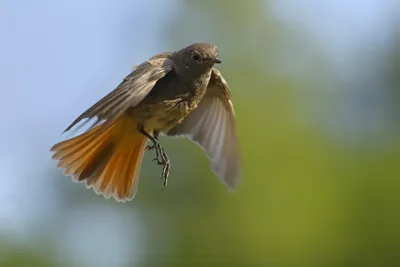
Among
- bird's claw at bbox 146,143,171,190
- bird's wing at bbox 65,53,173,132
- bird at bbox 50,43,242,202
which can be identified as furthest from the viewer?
bird at bbox 50,43,242,202

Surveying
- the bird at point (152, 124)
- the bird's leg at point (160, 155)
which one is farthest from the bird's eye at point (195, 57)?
the bird's leg at point (160, 155)

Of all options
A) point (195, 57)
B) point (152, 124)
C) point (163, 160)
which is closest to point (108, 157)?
point (152, 124)

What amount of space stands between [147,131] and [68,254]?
14940 millimetres

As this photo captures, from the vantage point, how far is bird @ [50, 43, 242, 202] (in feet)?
16.2

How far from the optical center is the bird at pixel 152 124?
493 centimetres

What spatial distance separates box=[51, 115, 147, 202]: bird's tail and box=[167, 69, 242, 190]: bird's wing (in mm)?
309

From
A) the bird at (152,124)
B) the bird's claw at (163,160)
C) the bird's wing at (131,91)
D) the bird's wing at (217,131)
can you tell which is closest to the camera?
the bird's wing at (131,91)

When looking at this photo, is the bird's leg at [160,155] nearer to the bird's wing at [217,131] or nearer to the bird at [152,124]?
the bird at [152,124]

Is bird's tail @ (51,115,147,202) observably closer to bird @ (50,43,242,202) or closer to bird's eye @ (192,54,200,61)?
bird @ (50,43,242,202)

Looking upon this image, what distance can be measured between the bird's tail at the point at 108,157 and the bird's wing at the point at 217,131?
0.31m

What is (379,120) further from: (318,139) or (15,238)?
(15,238)

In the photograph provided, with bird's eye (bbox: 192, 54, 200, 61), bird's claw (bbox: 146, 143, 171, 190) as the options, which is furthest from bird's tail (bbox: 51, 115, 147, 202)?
bird's eye (bbox: 192, 54, 200, 61)

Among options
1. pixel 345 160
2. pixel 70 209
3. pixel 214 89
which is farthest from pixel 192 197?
pixel 214 89

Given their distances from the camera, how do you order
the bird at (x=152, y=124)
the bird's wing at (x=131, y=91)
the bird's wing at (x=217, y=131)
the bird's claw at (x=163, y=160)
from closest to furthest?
the bird's wing at (x=131, y=91) → the bird's claw at (x=163, y=160) → the bird at (x=152, y=124) → the bird's wing at (x=217, y=131)
